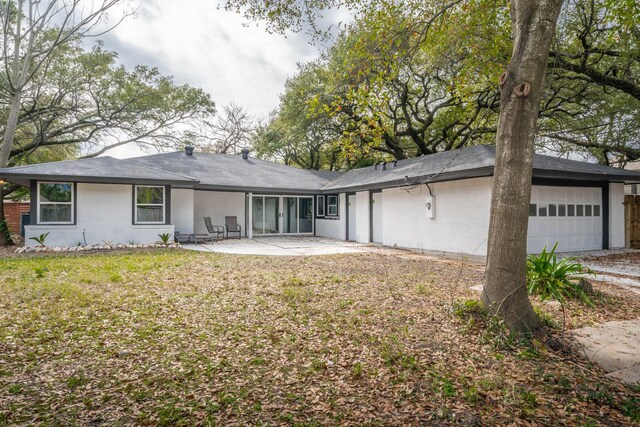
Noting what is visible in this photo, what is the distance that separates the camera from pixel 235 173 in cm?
1731

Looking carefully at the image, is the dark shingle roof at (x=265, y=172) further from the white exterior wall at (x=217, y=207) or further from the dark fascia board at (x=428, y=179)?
the white exterior wall at (x=217, y=207)

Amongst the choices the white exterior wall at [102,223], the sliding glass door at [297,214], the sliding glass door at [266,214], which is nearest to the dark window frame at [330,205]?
A: the sliding glass door at [297,214]

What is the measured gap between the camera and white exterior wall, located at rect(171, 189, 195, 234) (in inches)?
586

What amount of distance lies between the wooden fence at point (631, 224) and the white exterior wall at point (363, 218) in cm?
906

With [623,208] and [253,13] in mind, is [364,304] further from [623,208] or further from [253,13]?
[623,208]

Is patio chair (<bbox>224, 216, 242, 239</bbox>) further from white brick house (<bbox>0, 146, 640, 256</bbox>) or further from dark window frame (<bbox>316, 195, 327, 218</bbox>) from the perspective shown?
dark window frame (<bbox>316, 195, 327, 218</bbox>)

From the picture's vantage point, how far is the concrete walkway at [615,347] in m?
3.33

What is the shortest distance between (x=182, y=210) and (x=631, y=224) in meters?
16.9

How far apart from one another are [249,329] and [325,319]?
981mm

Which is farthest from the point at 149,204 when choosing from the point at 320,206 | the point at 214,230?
the point at 320,206

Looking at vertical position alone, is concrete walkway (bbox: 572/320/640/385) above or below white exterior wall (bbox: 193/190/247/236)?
below

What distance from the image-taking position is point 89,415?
8.57 feet

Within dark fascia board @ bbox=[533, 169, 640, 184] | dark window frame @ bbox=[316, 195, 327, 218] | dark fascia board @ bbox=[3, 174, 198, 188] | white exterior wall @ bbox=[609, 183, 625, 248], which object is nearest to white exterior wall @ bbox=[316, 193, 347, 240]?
dark window frame @ bbox=[316, 195, 327, 218]

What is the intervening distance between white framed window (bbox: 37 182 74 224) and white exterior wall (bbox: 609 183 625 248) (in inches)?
720
